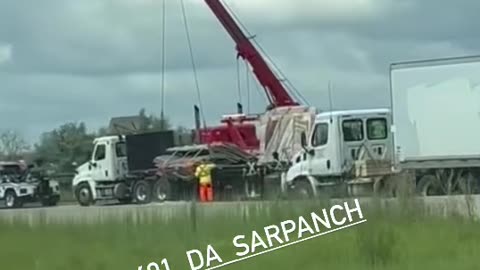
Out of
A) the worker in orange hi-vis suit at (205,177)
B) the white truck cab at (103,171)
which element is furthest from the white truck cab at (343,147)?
the white truck cab at (103,171)

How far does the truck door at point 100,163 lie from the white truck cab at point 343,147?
36.4ft

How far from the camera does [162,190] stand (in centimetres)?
4466

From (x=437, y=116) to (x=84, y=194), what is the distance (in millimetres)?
18330

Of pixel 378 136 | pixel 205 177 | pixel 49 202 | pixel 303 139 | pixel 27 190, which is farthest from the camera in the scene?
pixel 27 190

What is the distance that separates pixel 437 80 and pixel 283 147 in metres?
8.16

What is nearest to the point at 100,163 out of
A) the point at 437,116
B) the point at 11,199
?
the point at 11,199

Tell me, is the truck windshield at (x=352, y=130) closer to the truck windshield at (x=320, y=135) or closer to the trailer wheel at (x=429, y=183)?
the truck windshield at (x=320, y=135)

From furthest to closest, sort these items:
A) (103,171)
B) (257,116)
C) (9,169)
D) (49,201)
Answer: (9,169)
(49,201)
(103,171)
(257,116)

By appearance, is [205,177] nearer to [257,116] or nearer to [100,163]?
[257,116]

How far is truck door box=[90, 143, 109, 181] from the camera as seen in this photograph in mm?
47281

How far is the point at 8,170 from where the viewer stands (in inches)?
2090

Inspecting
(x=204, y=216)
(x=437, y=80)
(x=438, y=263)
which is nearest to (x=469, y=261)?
(x=438, y=263)

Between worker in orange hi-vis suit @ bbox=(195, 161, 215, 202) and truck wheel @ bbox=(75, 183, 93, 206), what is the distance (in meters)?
6.99

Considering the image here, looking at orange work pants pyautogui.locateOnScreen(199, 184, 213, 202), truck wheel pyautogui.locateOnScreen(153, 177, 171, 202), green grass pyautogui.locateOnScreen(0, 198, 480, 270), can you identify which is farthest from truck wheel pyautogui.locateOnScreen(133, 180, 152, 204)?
green grass pyautogui.locateOnScreen(0, 198, 480, 270)
